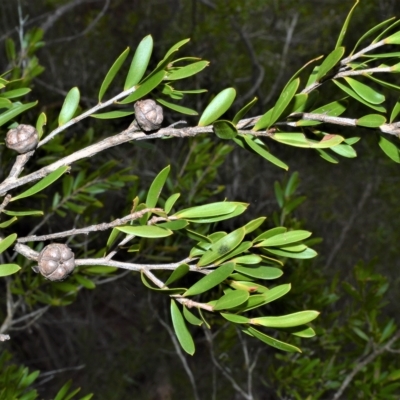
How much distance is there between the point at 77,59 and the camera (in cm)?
353

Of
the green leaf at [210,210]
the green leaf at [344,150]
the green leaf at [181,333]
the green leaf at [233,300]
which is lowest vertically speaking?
the green leaf at [181,333]

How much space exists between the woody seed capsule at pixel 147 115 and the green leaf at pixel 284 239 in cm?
18

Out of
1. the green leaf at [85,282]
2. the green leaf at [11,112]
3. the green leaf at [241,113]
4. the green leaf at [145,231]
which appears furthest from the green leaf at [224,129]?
the green leaf at [85,282]

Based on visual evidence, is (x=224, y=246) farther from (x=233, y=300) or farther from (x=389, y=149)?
(x=389, y=149)

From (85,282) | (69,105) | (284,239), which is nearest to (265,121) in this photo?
(284,239)

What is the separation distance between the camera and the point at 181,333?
550mm

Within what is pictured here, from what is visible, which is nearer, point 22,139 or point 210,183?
point 22,139

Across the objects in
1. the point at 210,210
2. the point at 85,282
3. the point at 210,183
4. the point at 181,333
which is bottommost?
the point at 210,183

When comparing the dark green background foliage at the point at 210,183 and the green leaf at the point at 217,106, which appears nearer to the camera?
the green leaf at the point at 217,106

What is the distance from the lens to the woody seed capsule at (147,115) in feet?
1.80

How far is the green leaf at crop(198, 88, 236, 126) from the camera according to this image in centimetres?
56

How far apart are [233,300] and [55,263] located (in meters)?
0.18

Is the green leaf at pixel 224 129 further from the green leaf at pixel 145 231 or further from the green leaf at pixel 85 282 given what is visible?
the green leaf at pixel 85 282

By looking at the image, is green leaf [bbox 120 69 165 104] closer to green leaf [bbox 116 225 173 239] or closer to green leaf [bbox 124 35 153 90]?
green leaf [bbox 124 35 153 90]
